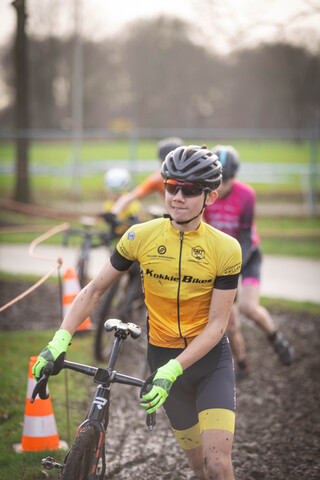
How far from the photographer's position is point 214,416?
117 inches

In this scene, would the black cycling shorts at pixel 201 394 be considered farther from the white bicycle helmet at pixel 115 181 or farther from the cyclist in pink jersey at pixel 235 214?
the white bicycle helmet at pixel 115 181

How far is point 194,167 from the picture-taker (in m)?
3.09

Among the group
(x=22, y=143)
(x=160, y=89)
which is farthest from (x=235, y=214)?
(x=160, y=89)

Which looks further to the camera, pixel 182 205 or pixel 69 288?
pixel 69 288

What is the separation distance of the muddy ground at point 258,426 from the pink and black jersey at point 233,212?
5.44 feet

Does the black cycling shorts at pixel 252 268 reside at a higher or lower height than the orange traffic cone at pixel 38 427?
higher

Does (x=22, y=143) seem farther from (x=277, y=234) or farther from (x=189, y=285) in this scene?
(x=189, y=285)

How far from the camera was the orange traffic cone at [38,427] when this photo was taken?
407 cm

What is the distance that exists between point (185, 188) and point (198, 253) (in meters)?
0.35

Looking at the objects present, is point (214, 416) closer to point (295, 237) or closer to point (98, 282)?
point (98, 282)

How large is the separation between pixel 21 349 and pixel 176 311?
3.69 metres

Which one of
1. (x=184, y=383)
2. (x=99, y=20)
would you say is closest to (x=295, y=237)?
(x=184, y=383)

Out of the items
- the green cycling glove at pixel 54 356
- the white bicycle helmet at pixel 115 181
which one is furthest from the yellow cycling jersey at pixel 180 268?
the white bicycle helmet at pixel 115 181

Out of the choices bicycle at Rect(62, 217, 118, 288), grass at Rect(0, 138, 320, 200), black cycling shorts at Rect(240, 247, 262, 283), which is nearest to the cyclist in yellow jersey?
black cycling shorts at Rect(240, 247, 262, 283)
